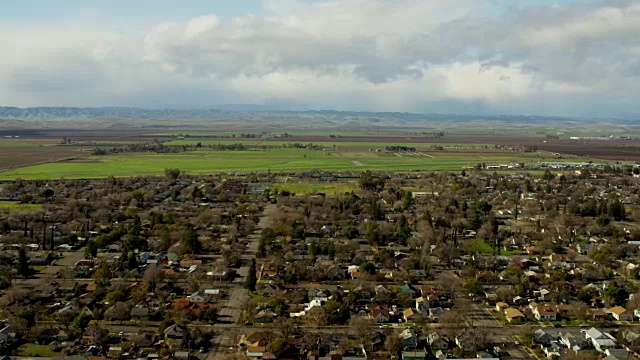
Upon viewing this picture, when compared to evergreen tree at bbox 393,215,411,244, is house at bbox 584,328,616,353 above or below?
below

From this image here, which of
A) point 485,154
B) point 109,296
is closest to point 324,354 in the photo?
point 109,296

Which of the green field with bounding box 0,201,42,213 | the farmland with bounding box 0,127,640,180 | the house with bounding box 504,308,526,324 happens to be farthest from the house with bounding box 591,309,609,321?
the farmland with bounding box 0,127,640,180

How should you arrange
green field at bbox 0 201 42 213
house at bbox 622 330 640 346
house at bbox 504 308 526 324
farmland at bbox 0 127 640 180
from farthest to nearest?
farmland at bbox 0 127 640 180
green field at bbox 0 201 42 213
house at bbox 504 308 526 324
house at bbox 622 330 640 346

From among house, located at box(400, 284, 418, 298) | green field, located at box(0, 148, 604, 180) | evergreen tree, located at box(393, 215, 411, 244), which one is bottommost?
house, located at box(400, 284, 418, 298)

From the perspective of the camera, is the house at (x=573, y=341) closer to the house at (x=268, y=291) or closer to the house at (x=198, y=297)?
the house at (x=268, y=291)

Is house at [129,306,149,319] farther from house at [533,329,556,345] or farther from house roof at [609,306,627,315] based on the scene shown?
house roof at [609,306,627,315]

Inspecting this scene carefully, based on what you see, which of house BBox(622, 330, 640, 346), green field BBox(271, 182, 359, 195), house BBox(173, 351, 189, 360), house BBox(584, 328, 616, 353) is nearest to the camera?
house BBox(173, 351, 189, 360)
